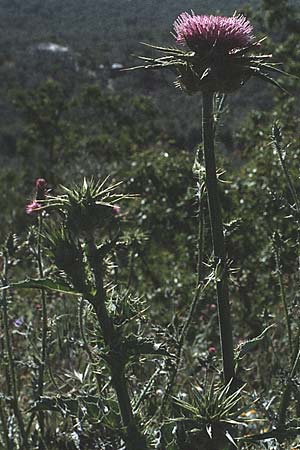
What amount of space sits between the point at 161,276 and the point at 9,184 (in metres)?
7.83

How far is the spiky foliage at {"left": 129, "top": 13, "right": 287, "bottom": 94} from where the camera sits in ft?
5.04

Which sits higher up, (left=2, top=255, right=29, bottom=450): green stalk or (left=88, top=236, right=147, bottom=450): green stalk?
(left=2, top=255, right=29, bottom=450): green stalk

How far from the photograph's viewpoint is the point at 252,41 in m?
1.64

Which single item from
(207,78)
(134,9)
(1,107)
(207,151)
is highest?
(1,107)

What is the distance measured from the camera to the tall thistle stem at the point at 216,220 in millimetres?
1584

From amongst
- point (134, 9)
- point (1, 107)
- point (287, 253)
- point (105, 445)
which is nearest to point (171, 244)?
point (287, 253)

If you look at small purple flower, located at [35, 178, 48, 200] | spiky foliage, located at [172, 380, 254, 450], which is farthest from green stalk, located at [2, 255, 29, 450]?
spiky foliage, located at [172, 380, 254, 450]

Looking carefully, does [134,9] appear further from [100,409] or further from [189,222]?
[189,222]

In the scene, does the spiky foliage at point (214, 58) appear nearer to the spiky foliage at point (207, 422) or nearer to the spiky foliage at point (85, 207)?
the spiky foliage at point (85, 207)

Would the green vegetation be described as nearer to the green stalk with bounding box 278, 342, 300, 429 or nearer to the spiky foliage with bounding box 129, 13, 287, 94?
the green stalk with bounding box 278, 342, 300, 429

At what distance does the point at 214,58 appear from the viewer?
1.55 m

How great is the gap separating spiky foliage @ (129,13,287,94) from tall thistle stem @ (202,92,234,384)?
53 millimetres

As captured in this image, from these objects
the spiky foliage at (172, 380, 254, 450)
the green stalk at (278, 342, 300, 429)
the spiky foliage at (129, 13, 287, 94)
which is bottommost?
the spiky foliage at (172, 380, 254, 450)

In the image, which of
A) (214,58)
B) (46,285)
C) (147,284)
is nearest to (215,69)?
(214,58)
